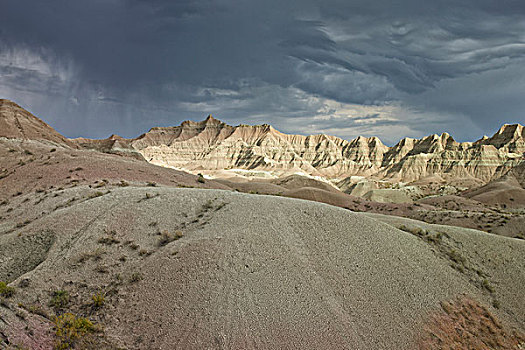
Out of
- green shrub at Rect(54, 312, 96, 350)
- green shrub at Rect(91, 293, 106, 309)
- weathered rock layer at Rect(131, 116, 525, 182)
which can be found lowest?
green shrub at Rect(54, 312, 96, 350)

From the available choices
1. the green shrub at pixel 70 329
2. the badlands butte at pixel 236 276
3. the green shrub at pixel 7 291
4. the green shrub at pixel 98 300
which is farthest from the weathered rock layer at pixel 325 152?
the green shrub at pixel 70 329

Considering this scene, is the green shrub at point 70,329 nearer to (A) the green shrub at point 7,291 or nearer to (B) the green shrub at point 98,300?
(B) the green shrub at point 98,300

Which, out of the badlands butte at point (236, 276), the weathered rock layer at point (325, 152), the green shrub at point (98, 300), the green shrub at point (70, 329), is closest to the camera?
the green shrub at point (70, 329)

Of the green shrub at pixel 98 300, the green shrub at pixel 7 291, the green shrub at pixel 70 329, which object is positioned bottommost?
the green shrub at pixel 70 329

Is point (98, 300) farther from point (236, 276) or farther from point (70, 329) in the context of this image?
point (236, 276)

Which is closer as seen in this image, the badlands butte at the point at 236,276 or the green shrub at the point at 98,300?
the badlands butte at the point at 236,276

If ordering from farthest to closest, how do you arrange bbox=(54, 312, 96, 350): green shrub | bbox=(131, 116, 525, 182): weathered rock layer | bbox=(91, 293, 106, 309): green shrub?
bbox=(131, 116, 525, 182): weathered rock layer, bbox=(91, 293, 106, 309): green shrub, bbox=(54, 312, 96, 350): green shrub

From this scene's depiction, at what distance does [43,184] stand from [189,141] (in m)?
141

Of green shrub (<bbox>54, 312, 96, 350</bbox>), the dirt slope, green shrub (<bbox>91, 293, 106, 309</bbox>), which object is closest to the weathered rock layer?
the dirt slope

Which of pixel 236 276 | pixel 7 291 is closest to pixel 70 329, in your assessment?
pixel 7 291

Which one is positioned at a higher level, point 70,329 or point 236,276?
point 236,276

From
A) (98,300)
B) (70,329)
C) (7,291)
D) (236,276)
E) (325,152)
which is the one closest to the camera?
(70,329)

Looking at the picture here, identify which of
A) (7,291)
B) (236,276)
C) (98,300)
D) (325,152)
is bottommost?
(98,300)

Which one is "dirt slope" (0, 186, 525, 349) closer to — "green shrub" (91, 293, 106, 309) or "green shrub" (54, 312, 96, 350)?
"green shrub" (91, 293, 106, 309)
